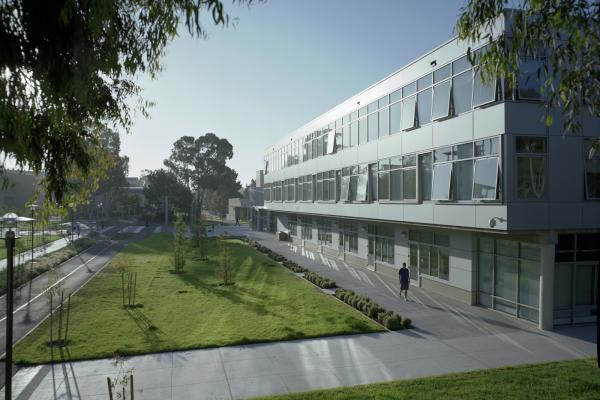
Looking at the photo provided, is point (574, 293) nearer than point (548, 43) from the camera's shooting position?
No

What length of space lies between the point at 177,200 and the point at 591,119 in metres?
74.7

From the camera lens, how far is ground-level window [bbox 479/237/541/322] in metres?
16.6

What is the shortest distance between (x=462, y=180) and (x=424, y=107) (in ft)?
15.7

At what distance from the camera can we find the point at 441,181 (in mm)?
19922

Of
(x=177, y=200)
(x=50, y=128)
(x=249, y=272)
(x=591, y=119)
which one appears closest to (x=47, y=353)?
(x=50, y=128)

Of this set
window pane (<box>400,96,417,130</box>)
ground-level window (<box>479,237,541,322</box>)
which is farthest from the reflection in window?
ground-level window (<box>479,237,541,322</box>)

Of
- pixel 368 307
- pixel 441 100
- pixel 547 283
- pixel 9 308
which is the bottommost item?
pixel 368 307

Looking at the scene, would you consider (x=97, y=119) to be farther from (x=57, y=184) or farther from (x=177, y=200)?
(x=177, y=200)

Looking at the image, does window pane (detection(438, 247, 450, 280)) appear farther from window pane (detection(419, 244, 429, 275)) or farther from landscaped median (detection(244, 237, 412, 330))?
landscaped median (detection(244, 237, 412, 330))

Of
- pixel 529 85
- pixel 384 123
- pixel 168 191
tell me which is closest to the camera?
pixel 529 85

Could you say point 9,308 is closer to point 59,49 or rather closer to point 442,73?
point 59,49

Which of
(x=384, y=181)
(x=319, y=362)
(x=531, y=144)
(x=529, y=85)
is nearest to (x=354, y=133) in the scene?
(x=384, y=181)

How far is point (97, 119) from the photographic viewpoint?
8062mm

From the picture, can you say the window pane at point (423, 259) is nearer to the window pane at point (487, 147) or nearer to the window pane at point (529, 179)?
the window pane at point (487, 147)
